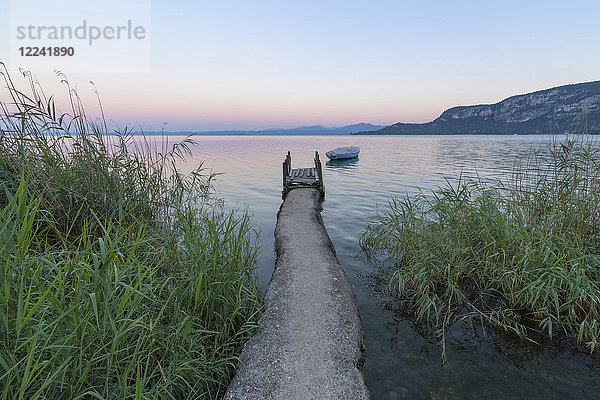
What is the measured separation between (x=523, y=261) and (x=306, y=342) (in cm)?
400

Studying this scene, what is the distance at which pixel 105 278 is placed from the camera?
2.42 m

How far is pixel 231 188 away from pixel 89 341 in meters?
16.9

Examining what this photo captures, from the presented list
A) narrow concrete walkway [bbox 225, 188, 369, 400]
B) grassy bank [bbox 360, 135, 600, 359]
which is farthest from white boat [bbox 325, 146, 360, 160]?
narrow concrete walkway [bbox 225, 188, 369, 400]

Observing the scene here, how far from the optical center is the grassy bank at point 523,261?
4.43 meters

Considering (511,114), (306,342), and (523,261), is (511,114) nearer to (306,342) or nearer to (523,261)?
(523,261)

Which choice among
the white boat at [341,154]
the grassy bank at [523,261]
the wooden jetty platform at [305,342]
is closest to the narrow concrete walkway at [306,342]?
the wooden jetty platform at [305,342]

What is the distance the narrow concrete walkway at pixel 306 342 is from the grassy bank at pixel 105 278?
1.08 feet

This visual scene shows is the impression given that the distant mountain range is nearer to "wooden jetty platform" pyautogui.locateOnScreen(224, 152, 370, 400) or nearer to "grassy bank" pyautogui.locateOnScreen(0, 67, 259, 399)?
"wooden jetty platform" pyautogui.locateOnScreen(224, 152, 370, 400)

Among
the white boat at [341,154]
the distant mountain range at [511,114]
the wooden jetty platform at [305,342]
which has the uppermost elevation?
the distant mountain range at [511,114]

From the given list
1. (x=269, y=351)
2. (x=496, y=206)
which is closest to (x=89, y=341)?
(x=269, y=351)

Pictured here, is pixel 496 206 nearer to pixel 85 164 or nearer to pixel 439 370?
pixel 439 370

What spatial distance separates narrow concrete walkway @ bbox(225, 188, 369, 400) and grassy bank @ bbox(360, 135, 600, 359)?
1.45 m

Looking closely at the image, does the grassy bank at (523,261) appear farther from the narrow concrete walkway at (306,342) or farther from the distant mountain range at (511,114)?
the distant mountain range at (511,114)

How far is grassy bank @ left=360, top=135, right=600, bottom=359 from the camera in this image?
4434 mm
